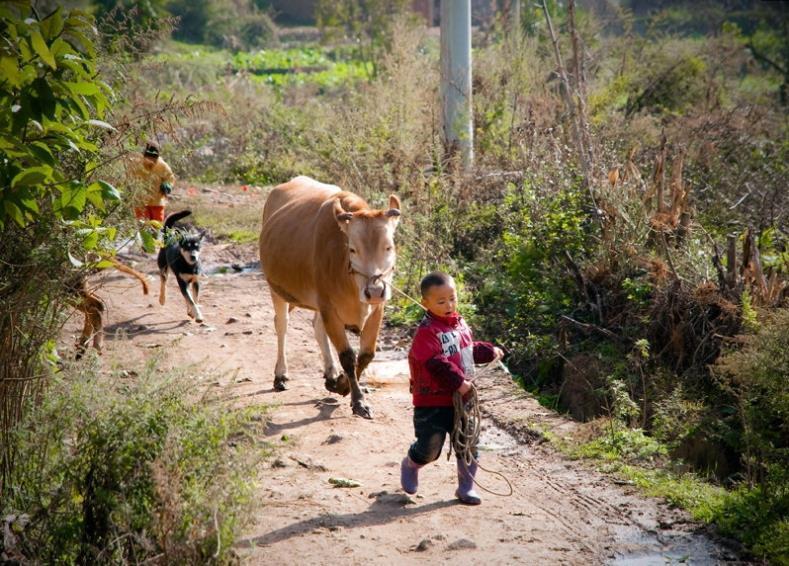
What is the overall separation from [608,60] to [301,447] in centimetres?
1301

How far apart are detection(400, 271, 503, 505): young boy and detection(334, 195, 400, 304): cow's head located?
1.26 meters

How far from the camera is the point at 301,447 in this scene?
24.1ft

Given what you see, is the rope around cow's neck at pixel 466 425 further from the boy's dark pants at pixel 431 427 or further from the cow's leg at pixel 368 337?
the cow's leg at pixel 368 337

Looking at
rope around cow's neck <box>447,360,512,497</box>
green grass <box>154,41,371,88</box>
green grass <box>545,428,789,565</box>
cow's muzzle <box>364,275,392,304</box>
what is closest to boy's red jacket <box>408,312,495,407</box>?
rope around cow's neck <box>447,360,512,497</box>

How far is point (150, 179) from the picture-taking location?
6730mm

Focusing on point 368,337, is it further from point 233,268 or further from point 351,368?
point 233,268

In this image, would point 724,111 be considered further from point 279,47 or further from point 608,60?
point 279,47

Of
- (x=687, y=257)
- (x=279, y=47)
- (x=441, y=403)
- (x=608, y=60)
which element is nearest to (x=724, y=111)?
(x=608, y=60)

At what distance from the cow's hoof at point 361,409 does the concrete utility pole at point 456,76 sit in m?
6.40

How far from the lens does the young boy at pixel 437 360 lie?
5.90 m

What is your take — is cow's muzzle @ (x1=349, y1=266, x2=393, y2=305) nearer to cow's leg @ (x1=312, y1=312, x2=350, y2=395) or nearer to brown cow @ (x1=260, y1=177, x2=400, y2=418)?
brown cow @ (x1=260, y1=177, x2=400, y2=418)

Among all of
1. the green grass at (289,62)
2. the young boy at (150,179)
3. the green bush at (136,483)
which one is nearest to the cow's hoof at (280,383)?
the young boy at (150,179)

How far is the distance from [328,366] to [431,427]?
2624 millimetres

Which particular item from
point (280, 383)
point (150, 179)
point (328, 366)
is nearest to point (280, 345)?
point (280, 383)
